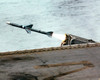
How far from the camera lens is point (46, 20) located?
75.0 m

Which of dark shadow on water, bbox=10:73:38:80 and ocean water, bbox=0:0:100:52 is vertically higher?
ocean water, bbox=0:0:100:52

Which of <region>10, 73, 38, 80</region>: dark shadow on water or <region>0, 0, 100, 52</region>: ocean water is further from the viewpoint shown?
<region>0, 0, 100, 52</region>: ocean water

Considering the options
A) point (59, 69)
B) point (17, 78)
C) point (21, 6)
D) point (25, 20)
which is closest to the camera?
point (17, 78)

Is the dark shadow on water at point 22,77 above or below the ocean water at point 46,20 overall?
below

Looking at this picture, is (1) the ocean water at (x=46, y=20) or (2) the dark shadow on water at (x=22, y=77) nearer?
(2) the dark shadow on water at (x=22, y=77)

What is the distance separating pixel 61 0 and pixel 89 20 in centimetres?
2767

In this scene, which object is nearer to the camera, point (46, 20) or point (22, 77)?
point (22, 77)

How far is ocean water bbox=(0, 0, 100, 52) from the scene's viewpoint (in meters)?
60.4

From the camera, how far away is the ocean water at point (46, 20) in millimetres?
60384

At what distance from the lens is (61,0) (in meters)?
98.5

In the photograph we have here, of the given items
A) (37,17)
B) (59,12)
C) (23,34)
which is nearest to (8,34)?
(23,34)

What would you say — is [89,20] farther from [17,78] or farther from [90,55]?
[17,78]

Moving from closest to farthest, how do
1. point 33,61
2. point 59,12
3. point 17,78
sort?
point 17,78
point 33,61
point 59,12

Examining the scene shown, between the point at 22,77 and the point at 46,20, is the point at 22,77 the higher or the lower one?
the lower one
